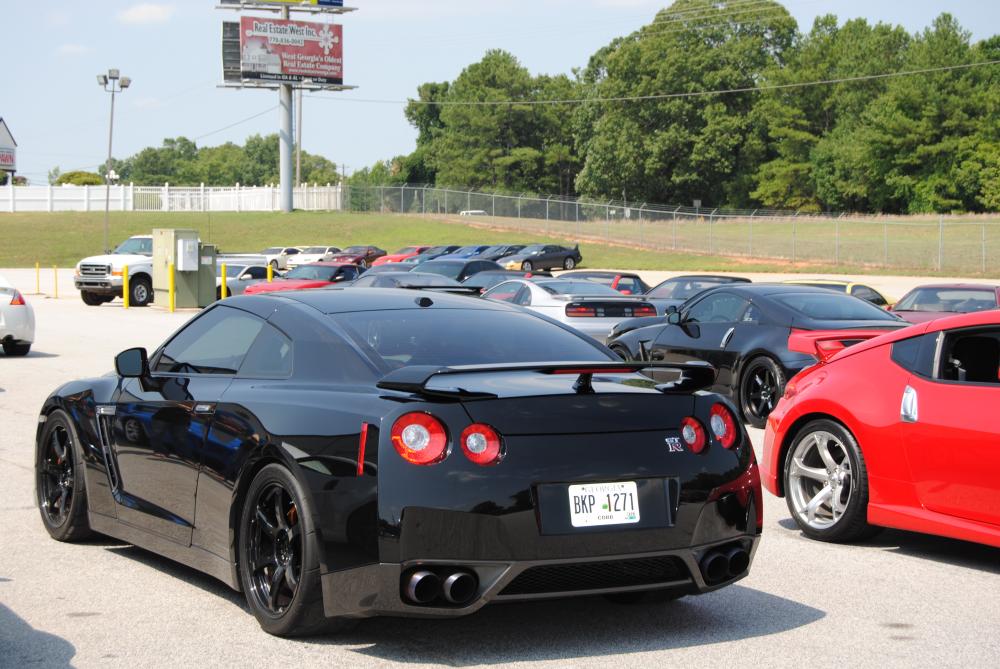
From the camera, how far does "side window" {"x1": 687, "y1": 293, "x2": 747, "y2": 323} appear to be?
13977mm

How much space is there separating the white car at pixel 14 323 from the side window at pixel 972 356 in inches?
624

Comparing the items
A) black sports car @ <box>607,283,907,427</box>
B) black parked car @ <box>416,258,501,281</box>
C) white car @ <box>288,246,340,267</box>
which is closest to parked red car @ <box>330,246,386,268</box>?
white car @ <box>288,246,340,267</box>

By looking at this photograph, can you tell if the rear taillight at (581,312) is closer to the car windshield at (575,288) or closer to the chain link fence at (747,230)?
the car windshield at (575,288)

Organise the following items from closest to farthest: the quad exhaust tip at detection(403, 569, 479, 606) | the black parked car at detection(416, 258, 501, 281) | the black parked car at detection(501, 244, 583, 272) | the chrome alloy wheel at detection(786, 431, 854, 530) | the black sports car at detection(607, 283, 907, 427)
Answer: the quad exhaust tip at detection(403, 569, 479, 606), the chrome alloy wheel at detection(786, 431, 854, 530), the black sports car at detection(607, 283, 907, 427), the black parked car at detection(416, 258, 501, 281), the black parked car at detection(501, 244, 583, 272)

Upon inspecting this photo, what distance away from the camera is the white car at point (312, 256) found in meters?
60.3

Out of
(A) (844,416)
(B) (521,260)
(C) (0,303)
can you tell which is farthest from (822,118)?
(A) (844,416)

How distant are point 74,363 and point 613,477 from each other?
15.7 m

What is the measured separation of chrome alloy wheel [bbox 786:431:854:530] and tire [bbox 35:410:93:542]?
4069 mm

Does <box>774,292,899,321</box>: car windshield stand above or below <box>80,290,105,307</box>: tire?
above

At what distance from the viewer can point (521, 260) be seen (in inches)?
2322

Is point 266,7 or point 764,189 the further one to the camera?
point 764,189

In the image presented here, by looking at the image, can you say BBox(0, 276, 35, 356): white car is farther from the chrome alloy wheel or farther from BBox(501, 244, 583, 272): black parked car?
BBox(501, 244, 583, 272): black parked car

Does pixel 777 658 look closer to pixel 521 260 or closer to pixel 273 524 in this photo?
pixel 273 524

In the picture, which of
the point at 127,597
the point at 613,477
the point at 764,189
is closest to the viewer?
the point at 613,477
